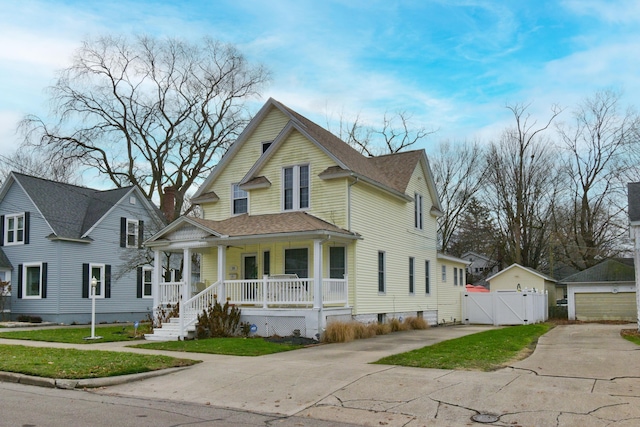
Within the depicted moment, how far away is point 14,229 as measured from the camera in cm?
3156

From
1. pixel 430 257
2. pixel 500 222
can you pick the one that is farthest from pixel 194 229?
pixel 500 222

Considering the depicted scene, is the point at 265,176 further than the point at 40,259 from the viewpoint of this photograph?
No

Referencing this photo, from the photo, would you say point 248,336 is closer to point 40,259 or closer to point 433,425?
point 433,425

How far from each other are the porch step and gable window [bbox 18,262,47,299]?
12.7 meters

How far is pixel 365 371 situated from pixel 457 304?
21.1 meters

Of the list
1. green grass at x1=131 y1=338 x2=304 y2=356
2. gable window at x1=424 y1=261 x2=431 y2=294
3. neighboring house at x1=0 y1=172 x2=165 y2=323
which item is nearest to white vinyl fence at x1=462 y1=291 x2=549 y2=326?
gable window at x1=424 y1=261 x2=431 y2=294

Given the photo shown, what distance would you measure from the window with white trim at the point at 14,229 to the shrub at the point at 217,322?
16.2 metres

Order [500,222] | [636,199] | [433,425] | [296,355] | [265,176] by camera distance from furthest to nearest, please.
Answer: [500,222], [265,176], [636,199], [296,355], [433,425]

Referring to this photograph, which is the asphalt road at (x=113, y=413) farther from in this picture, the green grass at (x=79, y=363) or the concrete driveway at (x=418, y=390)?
the green grass at (x=79, y=363)

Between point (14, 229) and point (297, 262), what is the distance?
17804mm

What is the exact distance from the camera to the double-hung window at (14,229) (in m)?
31.3

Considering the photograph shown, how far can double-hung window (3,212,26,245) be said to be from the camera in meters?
31.3

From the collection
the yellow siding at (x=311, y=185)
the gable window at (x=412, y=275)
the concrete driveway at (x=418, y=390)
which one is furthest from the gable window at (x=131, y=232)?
the concrete driveway at (x=418, y=390)

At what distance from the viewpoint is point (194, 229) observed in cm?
2103
